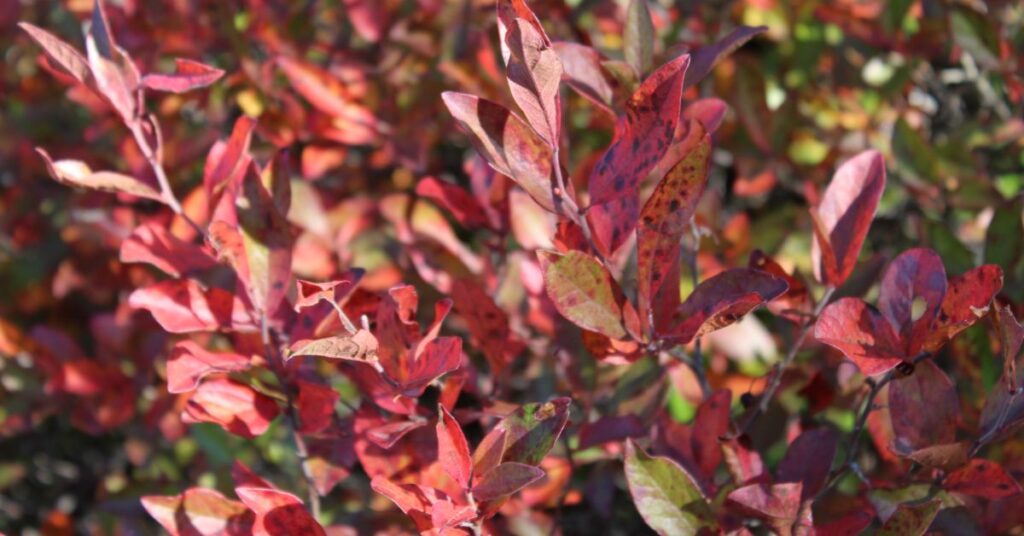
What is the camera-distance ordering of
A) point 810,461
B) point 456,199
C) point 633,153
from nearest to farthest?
1. point 633,153
2. point 810,461
3. point 456,199

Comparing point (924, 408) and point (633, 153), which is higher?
point (633, 153)

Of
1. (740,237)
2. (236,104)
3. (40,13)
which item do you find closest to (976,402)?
(740,237)

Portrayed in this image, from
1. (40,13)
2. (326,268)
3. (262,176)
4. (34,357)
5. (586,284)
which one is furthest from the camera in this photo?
(40,13)

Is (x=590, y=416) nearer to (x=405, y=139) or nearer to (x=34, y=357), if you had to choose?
(x=405, y=139)

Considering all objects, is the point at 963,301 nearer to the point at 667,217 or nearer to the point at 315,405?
the point at 667,217

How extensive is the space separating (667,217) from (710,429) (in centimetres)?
27

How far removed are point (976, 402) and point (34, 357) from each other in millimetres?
1283

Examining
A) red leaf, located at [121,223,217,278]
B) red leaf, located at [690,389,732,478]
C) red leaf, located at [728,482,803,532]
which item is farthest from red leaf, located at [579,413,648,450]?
red leaf, located at [121,223,217,278]

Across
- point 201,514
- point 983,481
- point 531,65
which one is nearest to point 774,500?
point 983,481

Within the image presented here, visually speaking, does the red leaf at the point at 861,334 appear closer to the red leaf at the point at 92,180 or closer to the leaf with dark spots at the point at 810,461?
the leaf with dark spots at the point at 810,461

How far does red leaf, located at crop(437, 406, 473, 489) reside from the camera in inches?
31.0

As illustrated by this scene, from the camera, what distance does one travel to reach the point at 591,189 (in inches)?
32.8

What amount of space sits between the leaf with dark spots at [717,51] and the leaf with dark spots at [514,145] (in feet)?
0.64

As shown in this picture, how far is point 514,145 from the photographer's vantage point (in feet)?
2.67
